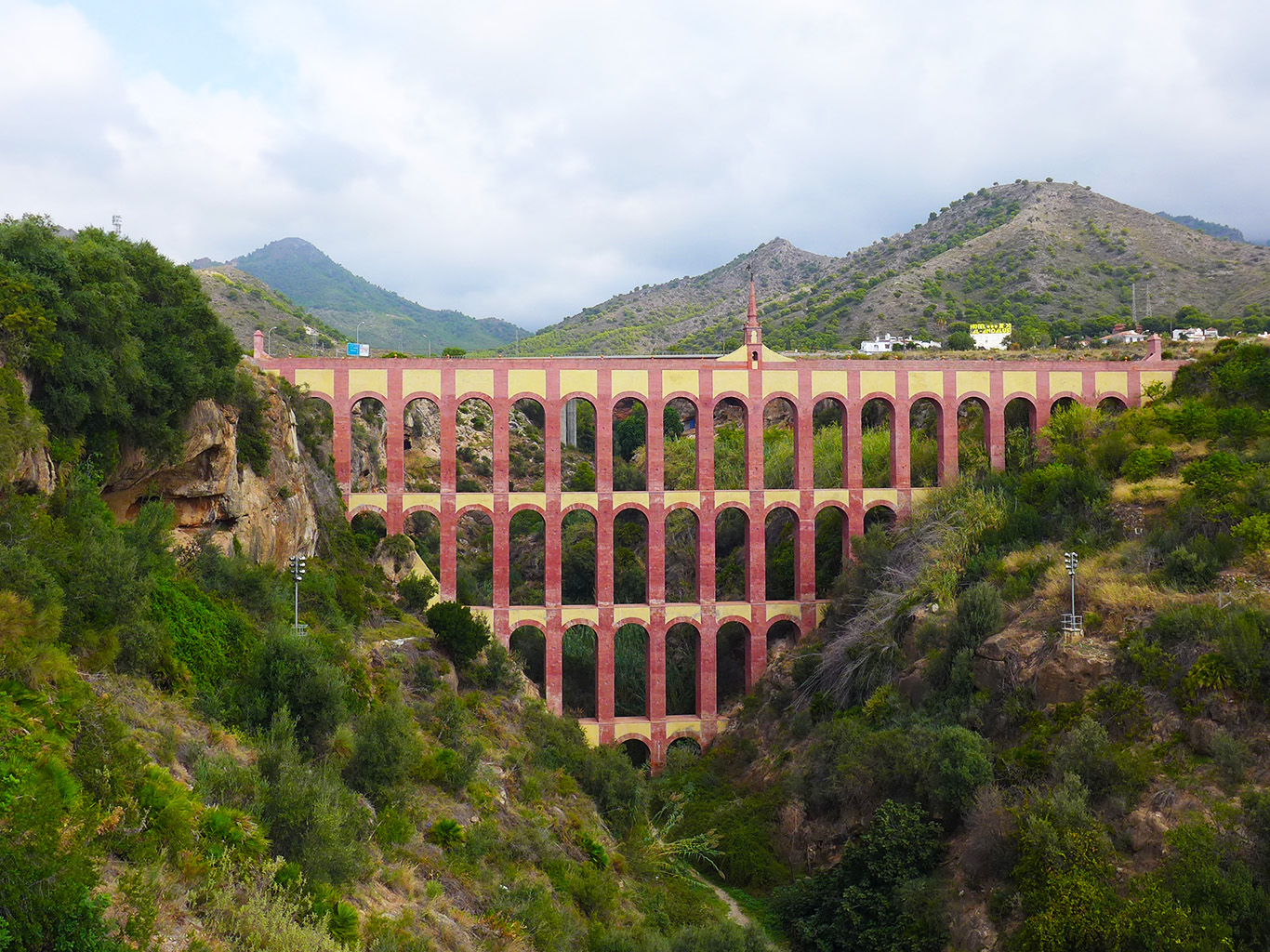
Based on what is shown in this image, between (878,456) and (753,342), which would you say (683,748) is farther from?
(753,342)

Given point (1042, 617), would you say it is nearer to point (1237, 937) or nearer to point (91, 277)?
point (1237, 937)

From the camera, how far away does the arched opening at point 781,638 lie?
4006 centimetres

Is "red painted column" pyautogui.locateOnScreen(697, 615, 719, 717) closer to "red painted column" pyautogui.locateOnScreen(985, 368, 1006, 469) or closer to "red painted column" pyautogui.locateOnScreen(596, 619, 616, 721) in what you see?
"red painted column" pyautogui.locateOnScreen(596, 619, 616, 721)

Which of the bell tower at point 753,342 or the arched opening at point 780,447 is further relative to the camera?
the arched opening at point 780,447

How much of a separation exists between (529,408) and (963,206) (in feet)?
195

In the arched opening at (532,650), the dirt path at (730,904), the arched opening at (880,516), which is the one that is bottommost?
the dirt path at (730,904)

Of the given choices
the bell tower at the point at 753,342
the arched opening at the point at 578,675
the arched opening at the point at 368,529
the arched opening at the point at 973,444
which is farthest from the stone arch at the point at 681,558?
the arched opening at the point at 368,529

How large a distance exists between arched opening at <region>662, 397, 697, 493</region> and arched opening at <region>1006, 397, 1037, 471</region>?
15.6 metres

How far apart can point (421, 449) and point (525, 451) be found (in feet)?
27.9

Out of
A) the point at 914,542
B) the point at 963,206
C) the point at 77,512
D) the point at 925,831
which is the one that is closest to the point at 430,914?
the point at 77,512

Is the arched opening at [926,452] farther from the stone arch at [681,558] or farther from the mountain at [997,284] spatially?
the mountain at [997,284]

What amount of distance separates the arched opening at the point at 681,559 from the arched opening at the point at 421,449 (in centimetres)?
1405

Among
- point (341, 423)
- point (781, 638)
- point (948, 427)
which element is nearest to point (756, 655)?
point (781, 638)

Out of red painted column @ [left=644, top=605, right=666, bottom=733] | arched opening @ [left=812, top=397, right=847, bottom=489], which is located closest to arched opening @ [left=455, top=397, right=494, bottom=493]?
arched opening @ [left=812, top=397, right=847, bottom=489]
